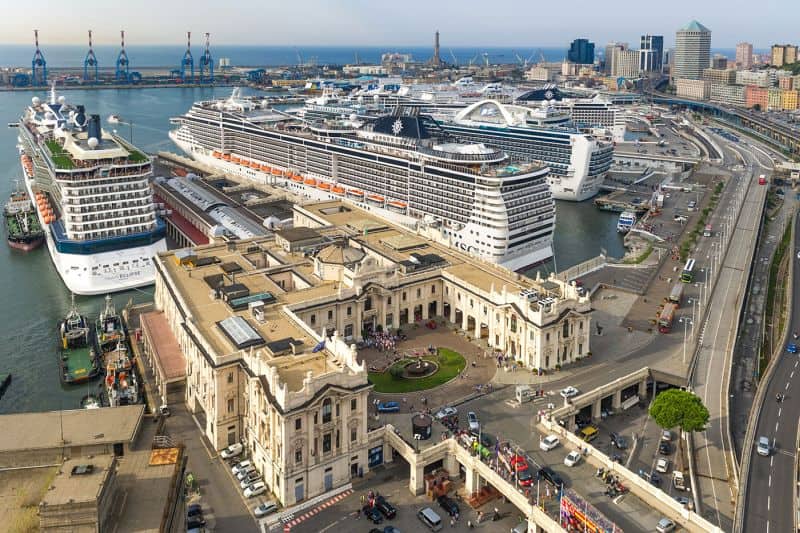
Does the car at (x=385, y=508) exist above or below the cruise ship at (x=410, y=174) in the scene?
below

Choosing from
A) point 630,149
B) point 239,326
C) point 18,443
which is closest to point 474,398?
point 239,326

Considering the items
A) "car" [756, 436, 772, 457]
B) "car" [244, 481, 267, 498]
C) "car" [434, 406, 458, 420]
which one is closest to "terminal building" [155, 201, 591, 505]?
"car" [244, 481, 267, 498]

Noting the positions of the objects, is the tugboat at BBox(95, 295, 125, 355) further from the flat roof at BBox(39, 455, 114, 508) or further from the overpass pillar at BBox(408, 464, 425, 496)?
the flat roof at BBox(39, 455, 114, 508)

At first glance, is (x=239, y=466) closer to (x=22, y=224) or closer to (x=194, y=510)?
(x=194, y=510)

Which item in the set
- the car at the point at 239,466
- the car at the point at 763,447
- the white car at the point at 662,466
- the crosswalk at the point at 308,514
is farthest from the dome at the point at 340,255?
the car at the point at 763,447

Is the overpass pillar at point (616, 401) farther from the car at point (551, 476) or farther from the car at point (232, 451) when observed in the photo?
the car at point (232, 451)

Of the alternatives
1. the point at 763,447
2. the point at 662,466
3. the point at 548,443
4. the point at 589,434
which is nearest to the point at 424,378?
the point at 589,434
